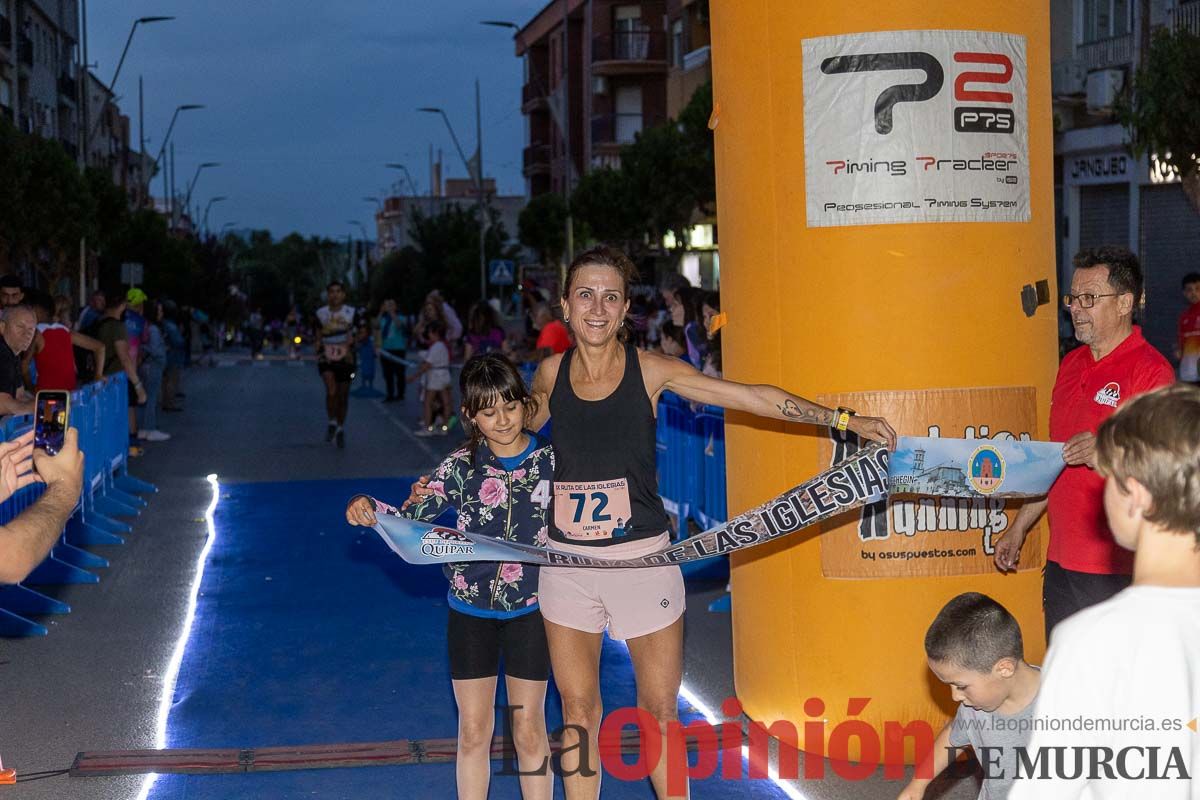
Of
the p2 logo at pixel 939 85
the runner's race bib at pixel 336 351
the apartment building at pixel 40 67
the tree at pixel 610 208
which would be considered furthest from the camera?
the apartment building at pixel 40 67

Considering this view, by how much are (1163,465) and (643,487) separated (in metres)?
2.66

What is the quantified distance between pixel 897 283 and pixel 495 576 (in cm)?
219

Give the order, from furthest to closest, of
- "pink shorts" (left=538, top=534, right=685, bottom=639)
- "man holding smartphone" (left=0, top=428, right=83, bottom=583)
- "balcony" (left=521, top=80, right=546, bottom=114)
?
1. "balcony" (left=521, top=80, right=546, bottom=114)
2. "pink shorts" (left=538, top=534, right=685, bottom=639)
3. "man holding smartphone" (left=0, top=428, right=83, bottom=583)

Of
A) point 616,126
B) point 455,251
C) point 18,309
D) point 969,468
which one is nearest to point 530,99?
point 455,251

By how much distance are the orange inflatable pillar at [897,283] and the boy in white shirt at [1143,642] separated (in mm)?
3506

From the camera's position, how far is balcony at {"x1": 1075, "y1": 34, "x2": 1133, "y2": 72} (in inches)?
1079

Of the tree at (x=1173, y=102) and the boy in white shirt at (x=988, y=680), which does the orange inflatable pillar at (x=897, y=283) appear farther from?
the tree at (x=1173, y=102)

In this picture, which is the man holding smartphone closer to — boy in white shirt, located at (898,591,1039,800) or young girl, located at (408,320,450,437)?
boy in white shirt, located at (898,591,1039,800)

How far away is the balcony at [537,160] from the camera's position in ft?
265

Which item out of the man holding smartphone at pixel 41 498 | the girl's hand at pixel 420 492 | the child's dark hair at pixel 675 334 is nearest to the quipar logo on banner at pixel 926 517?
the girl's hand at pixel 420 492

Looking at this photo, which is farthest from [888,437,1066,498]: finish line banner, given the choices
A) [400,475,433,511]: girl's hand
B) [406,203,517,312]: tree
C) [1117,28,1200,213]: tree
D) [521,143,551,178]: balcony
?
[521,143,551,178]: balcony

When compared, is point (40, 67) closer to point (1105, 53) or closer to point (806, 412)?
point (1105, 53)

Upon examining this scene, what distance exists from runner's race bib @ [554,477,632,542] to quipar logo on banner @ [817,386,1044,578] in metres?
1.49

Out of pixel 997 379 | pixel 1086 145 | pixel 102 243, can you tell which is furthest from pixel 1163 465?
pixel 102 243
